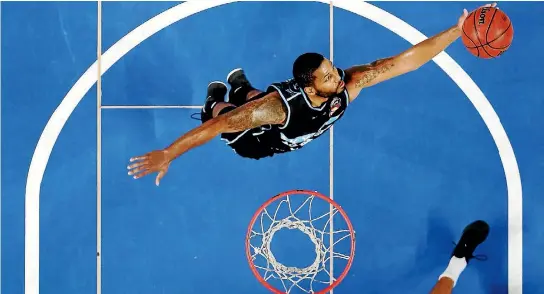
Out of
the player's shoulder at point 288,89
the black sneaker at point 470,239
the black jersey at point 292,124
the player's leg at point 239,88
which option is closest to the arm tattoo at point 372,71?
the black jersey at point 292,124

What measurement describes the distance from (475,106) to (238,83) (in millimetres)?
2084

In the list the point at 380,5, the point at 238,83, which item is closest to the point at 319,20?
the point at 380,5

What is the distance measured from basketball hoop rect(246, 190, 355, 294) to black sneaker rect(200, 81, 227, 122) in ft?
3.03

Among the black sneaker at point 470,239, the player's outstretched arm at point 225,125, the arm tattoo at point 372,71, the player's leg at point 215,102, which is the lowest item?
the black sneaker at point 470,239

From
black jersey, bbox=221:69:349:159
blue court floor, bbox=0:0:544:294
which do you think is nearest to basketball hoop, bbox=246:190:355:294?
blue court floor, bbox=0:0:544:294

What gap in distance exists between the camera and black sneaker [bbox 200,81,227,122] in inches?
186

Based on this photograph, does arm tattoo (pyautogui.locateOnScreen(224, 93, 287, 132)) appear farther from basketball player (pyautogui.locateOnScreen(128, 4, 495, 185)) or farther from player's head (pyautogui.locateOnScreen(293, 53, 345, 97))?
player's head (pyautogui.locateOnScreen(293, 53, 345, 97))

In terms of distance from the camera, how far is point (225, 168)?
511 centimetres

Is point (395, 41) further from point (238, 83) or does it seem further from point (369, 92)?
point (238, 83)

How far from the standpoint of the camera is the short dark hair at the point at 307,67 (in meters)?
3.70

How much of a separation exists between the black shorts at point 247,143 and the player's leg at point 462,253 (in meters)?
1.84

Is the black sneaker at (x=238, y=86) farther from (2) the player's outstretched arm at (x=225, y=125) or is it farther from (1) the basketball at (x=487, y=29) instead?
(1) the basketball at (x=487, y=29)

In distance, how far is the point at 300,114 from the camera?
13.0 ft

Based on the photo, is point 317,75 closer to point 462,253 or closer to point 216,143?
point 216,143
